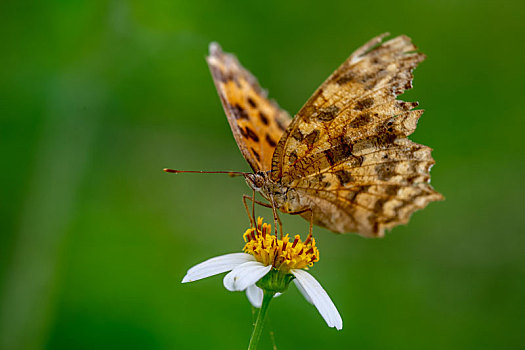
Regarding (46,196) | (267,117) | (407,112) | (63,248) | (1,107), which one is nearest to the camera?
(407,112)

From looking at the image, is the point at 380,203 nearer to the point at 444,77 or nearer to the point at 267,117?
the point at 267,117

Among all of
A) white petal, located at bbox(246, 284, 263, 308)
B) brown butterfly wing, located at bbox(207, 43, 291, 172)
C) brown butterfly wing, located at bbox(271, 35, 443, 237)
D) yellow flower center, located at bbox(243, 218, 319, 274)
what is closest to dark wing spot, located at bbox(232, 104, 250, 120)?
brown butterfly wing, located at bbox(207, 43, 291, 172)

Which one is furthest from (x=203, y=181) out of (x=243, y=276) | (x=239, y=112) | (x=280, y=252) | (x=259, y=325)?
(x=259, y=325)

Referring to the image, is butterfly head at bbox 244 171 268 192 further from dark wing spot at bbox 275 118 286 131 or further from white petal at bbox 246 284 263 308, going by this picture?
dark wing spot at bbox 275 118 286 131

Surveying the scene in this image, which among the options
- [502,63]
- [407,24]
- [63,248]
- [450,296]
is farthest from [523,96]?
[63,248]

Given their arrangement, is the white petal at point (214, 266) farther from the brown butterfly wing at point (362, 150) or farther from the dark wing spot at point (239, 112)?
the dark wing spot at point (239, 112)

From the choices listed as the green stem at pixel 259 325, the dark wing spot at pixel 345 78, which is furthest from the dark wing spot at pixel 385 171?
the green stem at pixel 259 325

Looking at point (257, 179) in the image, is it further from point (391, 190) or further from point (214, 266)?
point (391, 190)

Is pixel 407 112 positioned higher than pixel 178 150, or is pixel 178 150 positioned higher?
pixel 178 150
